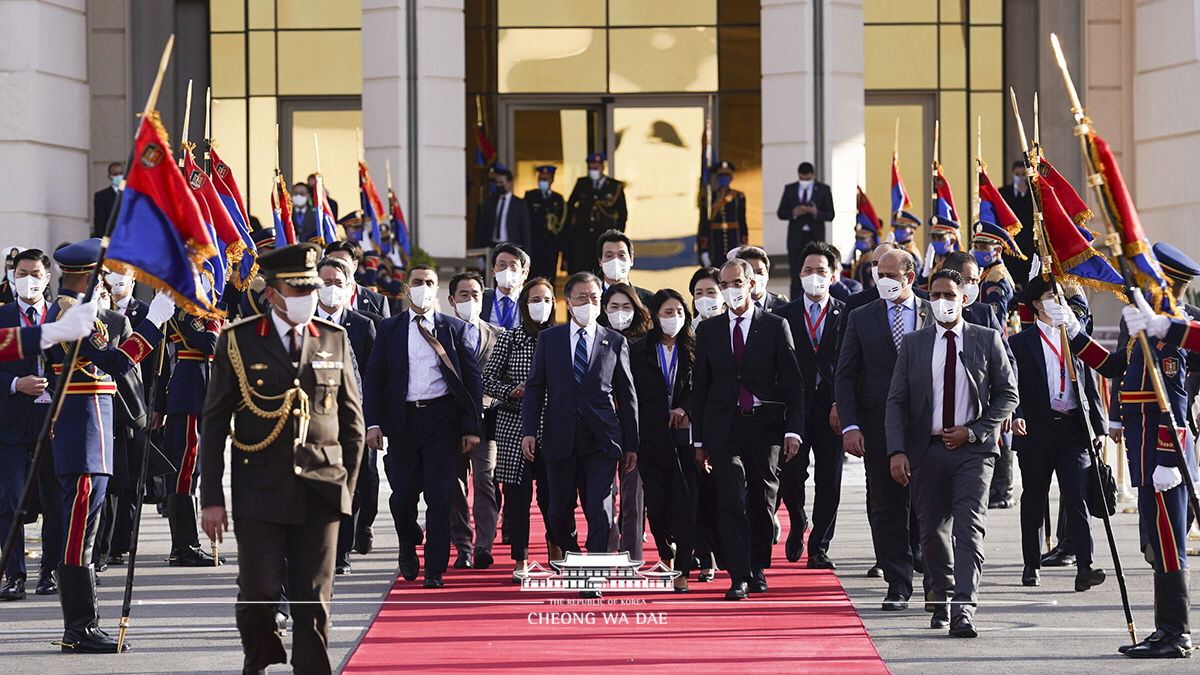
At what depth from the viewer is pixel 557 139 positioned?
2536 centimetres

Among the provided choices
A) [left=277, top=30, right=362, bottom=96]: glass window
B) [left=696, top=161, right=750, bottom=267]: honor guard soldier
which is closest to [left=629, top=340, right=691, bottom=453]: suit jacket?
[left=696, top=161, right=750, bottom=267]: honor guard soldier

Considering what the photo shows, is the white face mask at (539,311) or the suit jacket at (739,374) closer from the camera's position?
the suit jacket at (739,374)

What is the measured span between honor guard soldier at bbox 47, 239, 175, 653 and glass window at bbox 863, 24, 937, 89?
58.0 feet

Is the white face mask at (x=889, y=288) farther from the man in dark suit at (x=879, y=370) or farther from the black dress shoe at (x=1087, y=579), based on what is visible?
the black dress shoe at (x=1087, y=579)

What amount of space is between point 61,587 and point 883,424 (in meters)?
4.82

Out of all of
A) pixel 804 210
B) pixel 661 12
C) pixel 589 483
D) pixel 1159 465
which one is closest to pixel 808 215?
pixel 804 210

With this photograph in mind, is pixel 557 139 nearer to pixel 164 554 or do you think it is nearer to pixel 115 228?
pixel 164 554

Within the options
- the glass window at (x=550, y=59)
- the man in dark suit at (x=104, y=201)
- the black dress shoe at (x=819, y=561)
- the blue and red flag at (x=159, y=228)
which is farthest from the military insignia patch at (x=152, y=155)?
the glass window at (x=550, y=59)

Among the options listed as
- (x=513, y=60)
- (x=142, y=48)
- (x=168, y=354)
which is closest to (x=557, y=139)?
(x=513, y=60)

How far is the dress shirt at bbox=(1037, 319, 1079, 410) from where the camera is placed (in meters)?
10.5

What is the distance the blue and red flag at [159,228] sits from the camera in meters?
7.55

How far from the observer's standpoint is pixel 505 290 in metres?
12.5

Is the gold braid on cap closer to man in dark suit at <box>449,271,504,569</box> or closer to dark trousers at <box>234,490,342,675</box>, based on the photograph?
dark trousers at <box>234,490,342,675</box>

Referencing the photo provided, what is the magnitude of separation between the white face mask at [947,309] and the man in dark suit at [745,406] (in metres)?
1.15
